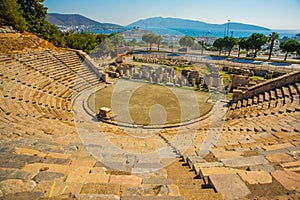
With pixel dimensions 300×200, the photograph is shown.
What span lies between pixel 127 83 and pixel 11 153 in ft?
58.6

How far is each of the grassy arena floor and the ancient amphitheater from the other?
1.14 m

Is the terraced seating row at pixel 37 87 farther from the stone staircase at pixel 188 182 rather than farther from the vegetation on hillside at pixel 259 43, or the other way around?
the vegetation on hillside at pixel 259 43

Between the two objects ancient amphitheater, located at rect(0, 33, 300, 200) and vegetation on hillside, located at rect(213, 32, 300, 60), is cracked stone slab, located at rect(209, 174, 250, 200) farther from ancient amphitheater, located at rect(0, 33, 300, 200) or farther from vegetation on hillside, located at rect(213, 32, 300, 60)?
vegetation on hillside, located at rect(213, 32, 300, 60)

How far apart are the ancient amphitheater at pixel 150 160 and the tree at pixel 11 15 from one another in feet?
45.9

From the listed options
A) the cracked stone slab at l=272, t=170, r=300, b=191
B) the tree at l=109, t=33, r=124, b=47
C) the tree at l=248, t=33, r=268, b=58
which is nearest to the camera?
the cracked stone slab at l=272, t=170, r=300, b=191

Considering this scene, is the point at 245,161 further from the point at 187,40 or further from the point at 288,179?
the point at 187,40

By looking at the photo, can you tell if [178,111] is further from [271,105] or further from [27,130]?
[27,130]

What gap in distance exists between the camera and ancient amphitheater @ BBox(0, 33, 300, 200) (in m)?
3.24

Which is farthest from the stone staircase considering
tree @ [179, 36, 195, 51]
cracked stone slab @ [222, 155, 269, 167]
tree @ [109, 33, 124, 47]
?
tree @ [179, 36, 195, 51]

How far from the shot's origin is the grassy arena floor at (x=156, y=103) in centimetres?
1353

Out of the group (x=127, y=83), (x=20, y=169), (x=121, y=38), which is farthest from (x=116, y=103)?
(x=121, y=38)

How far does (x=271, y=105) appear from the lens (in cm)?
1180

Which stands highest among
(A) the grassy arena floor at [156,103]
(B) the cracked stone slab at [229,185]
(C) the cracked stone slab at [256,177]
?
(B) the cracked stone slab at [229,185]

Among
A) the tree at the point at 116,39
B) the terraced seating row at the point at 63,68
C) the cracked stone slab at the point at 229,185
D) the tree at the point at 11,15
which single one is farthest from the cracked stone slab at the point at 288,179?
the tree at the point at 116,39
